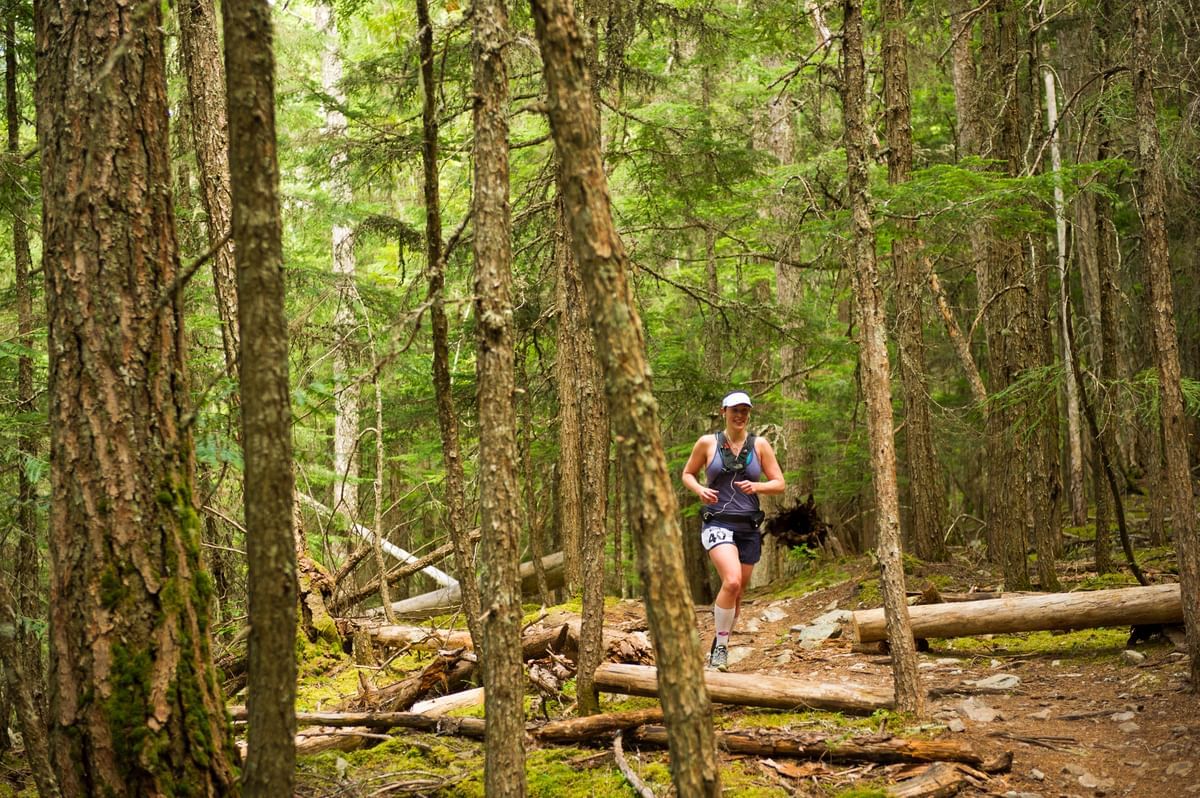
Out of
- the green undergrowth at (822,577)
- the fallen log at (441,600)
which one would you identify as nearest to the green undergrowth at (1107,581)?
the green undergrowth at (822,577)

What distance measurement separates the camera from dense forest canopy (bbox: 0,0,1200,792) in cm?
444

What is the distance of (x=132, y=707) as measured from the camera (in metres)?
3.96

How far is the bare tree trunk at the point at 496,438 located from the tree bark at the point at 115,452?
4.45 ft

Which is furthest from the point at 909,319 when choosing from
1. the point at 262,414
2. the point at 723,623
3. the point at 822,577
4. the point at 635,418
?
the point at 262,414

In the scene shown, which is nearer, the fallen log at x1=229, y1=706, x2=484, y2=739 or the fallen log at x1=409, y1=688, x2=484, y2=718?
the fallen log at x1=229, y1=706, x2=484, y2=739

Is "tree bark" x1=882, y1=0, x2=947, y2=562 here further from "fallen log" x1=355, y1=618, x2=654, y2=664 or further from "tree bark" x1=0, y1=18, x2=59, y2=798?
"tree bark" x1=0, y1=18, x2=59, y2=798

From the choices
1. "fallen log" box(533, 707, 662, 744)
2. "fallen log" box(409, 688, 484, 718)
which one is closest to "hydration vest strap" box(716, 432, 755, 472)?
"fallen log" box(533, 707, 662, 744)

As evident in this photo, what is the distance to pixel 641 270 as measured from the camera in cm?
1255

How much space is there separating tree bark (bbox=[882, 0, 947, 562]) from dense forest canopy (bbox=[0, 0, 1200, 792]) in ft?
0.17

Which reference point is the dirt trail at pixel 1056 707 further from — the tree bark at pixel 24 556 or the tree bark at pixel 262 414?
the tree bark at pixel 24 556

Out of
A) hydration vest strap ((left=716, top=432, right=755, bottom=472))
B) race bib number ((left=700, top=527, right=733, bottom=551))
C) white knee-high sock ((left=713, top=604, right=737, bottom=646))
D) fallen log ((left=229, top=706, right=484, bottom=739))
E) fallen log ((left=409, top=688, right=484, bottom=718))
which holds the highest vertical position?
hydration vest strap ((left=716, top=432, right=755, bottom=472))

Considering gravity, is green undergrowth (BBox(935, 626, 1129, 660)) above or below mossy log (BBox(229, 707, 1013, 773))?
below

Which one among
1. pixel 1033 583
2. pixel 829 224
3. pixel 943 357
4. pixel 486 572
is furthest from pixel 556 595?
pixel 486 572

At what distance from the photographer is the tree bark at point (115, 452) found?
13.0 ft
